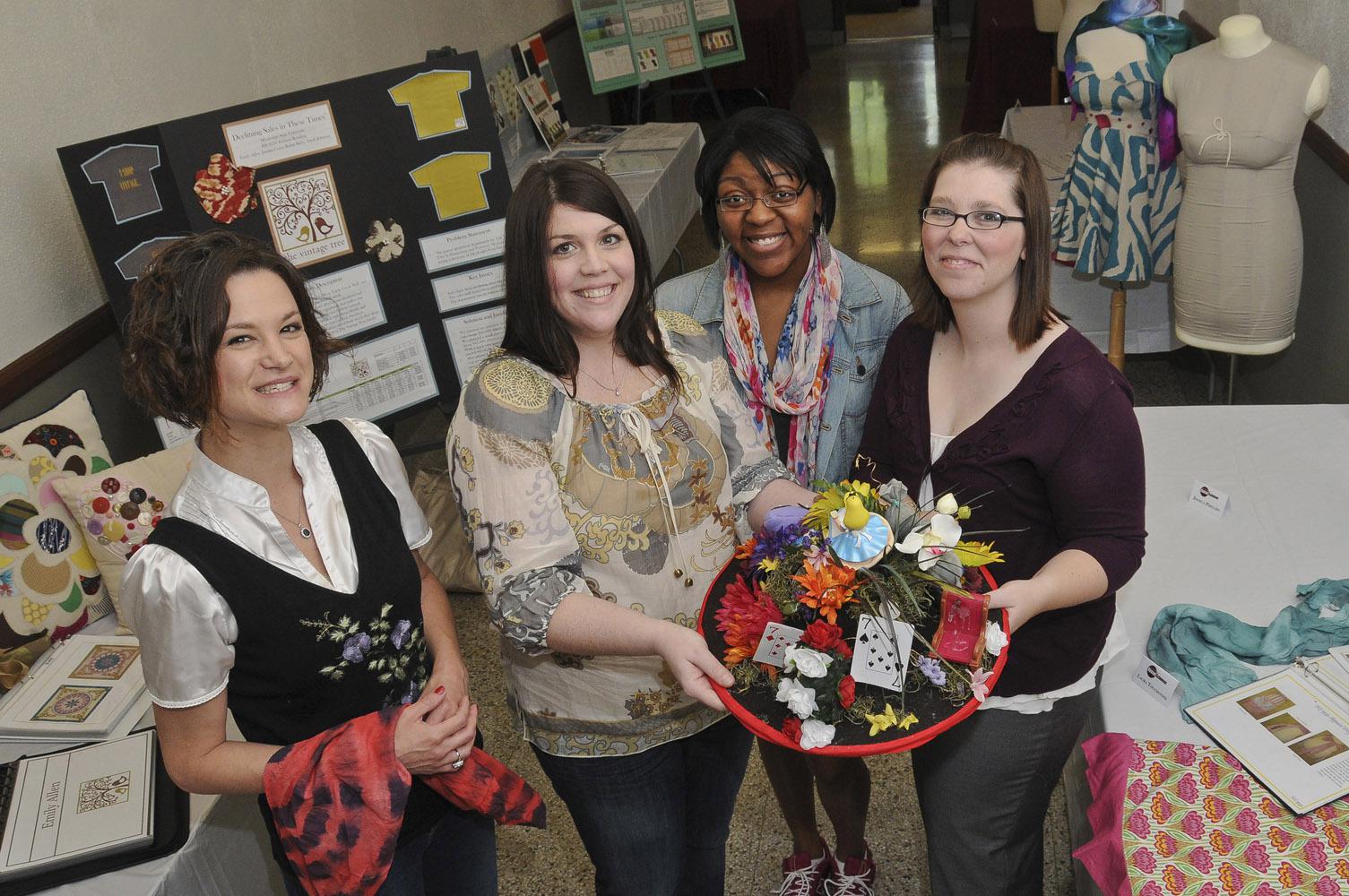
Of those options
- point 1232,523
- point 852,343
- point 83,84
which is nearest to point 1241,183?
point 1232,523

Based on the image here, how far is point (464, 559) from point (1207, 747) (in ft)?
7.83

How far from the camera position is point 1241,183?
2.95 metres

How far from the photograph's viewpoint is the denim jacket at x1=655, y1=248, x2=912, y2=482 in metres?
1.93

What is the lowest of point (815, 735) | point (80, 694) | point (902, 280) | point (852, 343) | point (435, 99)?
point (902, 280)

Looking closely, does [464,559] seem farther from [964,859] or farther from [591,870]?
[964,859]

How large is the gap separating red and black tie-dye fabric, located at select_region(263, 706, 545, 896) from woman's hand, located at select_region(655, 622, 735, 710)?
37 cm

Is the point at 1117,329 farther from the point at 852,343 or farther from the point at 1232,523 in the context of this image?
the point at 852,343

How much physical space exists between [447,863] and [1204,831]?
3.97 ft

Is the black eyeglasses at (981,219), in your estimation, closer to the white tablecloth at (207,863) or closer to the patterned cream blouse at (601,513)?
the patterned cream blouse at (601,513)

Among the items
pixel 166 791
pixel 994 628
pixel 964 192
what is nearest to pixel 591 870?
pixel 166 791

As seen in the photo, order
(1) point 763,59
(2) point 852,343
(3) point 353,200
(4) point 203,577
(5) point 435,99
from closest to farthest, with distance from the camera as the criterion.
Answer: (4) point 203,577, (2) point 852,343, (3) point 353,200, (5) point 435,99, (1) point 763,59

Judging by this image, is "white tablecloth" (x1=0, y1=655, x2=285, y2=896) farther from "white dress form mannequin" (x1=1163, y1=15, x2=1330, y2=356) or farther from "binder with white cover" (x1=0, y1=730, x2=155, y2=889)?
"white dress form mannequin" (x1=1163, y1=15, x2=1330, y2=356)

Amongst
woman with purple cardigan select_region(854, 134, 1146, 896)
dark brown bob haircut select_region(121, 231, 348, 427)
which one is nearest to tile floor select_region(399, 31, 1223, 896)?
woman with purple cardigan select_region(854, 134, 1146, 896)

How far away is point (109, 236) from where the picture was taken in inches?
100.0
